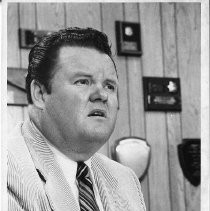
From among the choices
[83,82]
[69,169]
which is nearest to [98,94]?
[83,82]

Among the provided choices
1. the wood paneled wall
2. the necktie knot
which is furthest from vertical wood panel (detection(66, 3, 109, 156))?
the necktie knot

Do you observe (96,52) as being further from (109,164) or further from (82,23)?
(109,164)

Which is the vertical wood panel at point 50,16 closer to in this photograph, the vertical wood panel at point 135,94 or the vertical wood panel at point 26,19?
the vertical wood panel at point 26,19

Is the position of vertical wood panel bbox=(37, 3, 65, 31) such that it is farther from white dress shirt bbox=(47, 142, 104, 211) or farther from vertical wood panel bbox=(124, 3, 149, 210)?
white dress shirt bbox=(47, 142, 104, 211)

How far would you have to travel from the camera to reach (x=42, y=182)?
29.5 inches

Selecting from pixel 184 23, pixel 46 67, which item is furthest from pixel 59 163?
pixel 184 23

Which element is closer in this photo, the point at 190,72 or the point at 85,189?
the point at 85,189

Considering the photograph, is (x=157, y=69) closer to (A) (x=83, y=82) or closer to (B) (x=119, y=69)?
(B) (x=119, y=69)

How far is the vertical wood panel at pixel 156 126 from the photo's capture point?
2.98 ft

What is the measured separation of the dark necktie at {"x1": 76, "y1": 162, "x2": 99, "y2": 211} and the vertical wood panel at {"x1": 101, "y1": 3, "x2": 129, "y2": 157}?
0.11 metres

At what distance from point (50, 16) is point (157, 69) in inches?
9.8

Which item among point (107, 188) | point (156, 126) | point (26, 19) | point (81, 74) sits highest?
point (26, 19)

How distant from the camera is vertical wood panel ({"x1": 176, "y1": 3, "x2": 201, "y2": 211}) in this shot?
894 mm

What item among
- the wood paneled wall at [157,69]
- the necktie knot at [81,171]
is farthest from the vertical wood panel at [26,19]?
the necktie knot at [81,171]
